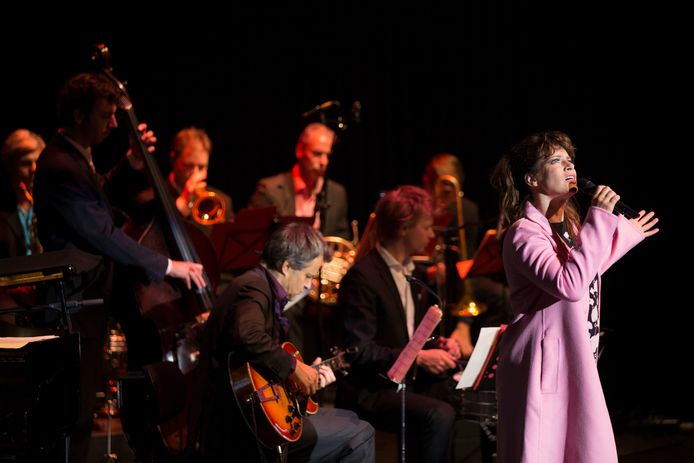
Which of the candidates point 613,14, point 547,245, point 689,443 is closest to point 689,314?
point 689,443

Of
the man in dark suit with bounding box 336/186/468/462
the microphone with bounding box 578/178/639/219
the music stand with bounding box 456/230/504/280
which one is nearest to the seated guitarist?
the man in dark suit with bounding box 336/186/468/462

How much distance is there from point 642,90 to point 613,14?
2.18ft

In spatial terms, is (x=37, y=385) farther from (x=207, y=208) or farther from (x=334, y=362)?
(x=207, y=208)

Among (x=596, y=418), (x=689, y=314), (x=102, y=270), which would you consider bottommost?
(x=689, y=314)

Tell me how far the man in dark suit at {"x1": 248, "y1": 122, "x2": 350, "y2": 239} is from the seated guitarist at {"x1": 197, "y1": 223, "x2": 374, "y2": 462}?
7.27 ft

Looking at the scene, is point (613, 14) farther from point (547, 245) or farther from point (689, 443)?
point (547, 245)

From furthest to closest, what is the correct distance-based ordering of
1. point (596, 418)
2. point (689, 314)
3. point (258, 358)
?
point (689, 314) → point (258, 358) → point (596, 418)

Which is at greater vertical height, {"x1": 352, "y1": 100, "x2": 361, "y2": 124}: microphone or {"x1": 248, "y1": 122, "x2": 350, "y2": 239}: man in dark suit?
{"x1": 352, "y1": 100, "x2": 361, "y2": 124}: microphone

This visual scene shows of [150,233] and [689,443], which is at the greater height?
[150,233]

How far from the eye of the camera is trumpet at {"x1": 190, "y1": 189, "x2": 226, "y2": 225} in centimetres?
586

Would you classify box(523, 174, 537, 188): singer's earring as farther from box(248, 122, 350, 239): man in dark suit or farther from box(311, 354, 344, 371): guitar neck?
box(248, 122, 350, 239): man in dark suit

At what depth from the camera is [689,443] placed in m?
5.69

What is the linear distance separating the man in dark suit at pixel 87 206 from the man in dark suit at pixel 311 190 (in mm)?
1764

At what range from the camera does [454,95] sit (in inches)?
299
